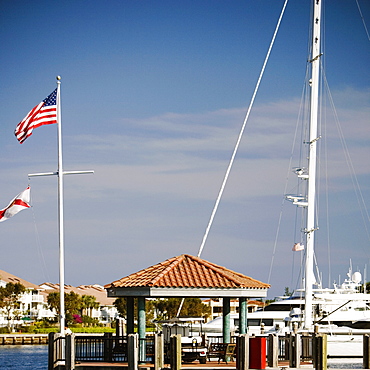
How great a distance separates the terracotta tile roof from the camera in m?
28.0

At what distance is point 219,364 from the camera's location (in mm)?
27719

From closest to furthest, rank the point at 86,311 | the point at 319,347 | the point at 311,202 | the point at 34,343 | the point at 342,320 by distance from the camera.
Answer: the point at 319,347 < the point at 311,202 < the point at 342,320 < the point at 34,343 < the point at 86,311

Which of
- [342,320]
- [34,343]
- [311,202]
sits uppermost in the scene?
[311,202]

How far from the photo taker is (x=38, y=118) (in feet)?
96.9

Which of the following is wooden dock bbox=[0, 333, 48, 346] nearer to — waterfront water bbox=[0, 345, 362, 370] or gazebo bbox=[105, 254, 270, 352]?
waterfront water bbox=[0, 345, 362, 370]

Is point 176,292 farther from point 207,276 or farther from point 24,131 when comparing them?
point 24,131

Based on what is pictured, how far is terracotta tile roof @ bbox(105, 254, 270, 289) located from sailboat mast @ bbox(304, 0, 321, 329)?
27.1ft

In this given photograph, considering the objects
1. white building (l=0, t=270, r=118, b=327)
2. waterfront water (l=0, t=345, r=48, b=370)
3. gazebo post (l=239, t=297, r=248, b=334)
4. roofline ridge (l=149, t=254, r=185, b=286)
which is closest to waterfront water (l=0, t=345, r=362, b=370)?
waterfront water (l=0, t=345, r=48, b=370)

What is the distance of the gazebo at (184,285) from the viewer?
27781 mm

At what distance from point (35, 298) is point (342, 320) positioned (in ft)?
317

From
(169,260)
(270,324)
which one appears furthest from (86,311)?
(169,260)

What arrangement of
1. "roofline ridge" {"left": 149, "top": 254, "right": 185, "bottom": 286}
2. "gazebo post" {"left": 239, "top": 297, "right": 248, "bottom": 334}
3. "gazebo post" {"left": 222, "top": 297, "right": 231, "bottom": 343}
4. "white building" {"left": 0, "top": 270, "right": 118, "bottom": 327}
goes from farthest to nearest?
"white building" {"left": 0, "top": 270, "right": 118, "bottom": 327} < "gazebo post" {"left": 222, "top": 297, "right": 231, "bottom": 343} < "gazebo post" {"left": 239, "top": 297, "right": 248, "bottom": 334} < "roofline ridge" {"left": 149, "top": 254, "right": 185, "bottom": 286}

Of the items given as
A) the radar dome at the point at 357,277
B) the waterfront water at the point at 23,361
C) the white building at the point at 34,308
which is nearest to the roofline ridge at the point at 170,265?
the waterfront water at the point at 23,361

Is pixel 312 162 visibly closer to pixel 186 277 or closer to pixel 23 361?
pixel 186 277
